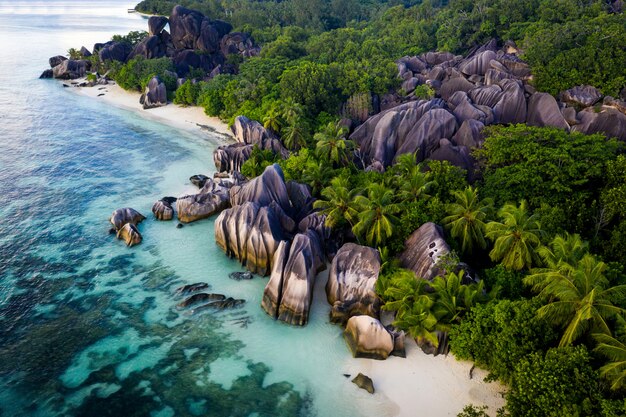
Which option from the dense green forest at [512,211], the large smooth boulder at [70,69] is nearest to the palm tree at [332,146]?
the dense green forest at [512,211]

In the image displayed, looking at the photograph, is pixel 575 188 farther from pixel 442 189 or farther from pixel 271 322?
pixel 271 322

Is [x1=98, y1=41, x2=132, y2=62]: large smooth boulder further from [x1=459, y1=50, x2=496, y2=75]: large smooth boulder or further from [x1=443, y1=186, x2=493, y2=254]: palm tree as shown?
[x1=443, y1=186, x2=493, y2=254]: palm tree

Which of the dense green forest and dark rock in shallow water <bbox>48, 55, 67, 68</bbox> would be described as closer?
the dense green forest

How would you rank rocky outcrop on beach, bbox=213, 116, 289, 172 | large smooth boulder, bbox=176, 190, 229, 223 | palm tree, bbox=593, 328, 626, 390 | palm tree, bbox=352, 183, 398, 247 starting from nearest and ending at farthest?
palm tree, bbox=593, 328, 626, 390, palm tree, bbox=352, 183, 398, 247, large smooth boulder, bbox=176, 190, 229, 223, rocky outcrop on beach, bbox=213, 116, 289, 172

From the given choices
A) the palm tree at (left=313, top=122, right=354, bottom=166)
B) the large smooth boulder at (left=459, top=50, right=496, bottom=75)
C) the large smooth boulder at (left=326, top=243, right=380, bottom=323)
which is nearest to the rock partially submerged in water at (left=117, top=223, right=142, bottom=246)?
the large smooth boulder at (left=326, top=243, right=380, bottom=323)

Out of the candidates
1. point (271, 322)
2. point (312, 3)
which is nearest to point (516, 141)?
point (271, 322)

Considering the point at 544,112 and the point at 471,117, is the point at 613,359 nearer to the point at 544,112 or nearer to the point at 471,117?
the point at 471,117
